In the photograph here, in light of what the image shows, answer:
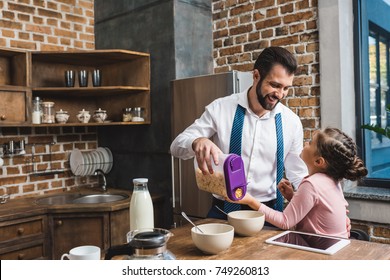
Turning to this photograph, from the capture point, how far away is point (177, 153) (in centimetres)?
193

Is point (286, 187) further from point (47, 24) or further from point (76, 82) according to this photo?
point (47, 24)

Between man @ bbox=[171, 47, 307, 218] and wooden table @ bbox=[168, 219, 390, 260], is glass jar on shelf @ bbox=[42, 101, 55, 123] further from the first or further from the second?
wooden table @ bbox=[168, 219, 390, 260]

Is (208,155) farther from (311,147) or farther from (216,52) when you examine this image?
(216,52)

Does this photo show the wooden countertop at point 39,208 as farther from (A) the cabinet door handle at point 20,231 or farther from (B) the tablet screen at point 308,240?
(B) the tablet screen at point 308,240

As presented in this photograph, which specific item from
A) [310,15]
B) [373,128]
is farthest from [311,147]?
[310,15]

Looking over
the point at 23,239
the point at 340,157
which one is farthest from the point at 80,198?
the point at 340,157

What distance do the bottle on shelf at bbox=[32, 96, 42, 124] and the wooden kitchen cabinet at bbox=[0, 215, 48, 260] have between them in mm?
725

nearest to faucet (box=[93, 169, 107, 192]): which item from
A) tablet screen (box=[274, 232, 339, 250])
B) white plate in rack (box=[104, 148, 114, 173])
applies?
white plate in rack (box=[104, 148, 114, 173])

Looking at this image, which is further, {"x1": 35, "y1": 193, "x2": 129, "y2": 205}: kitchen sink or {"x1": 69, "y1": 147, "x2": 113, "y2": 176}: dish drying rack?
{"x1": 69, "y1": 147, "x2": 113, "y2": 176}: dish drying rack

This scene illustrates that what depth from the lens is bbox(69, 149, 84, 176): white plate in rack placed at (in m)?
3.60

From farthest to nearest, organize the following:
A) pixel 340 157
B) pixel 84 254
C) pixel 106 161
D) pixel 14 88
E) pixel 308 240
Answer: pixel 106 161
pixel 14 88
pixel 340 157
pixel 308 240
pixel 84 254

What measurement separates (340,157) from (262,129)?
1.62 ft

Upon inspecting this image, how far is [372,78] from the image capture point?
2.95m

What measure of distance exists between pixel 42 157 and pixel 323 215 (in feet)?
8.48
